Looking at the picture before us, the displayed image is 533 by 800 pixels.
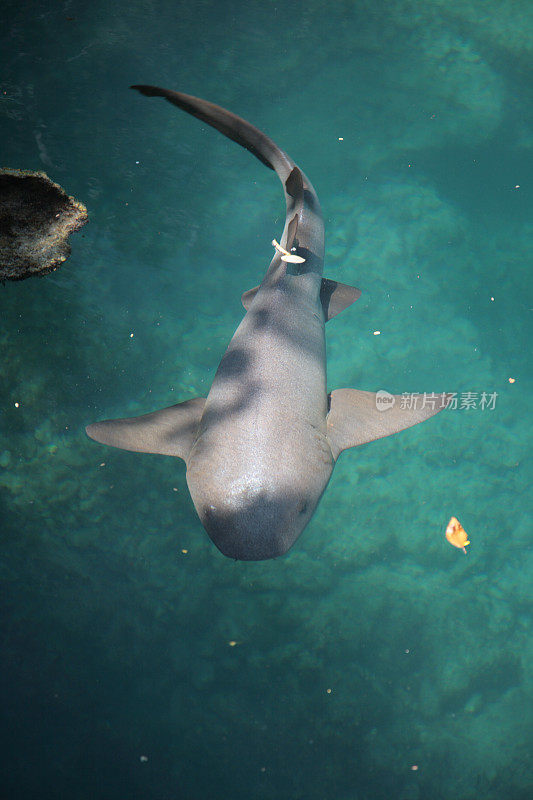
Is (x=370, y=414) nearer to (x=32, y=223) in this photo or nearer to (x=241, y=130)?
(x=241, y=130)

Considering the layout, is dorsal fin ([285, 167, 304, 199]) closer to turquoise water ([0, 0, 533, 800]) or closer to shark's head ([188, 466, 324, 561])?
turquoise water ([0, 0, 533, 800])

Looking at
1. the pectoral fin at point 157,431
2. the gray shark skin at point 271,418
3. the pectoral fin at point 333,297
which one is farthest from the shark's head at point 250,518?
the pectoral fin at point 333,297

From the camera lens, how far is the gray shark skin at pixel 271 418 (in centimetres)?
269

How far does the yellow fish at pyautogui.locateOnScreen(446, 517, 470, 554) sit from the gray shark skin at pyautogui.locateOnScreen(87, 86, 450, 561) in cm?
233

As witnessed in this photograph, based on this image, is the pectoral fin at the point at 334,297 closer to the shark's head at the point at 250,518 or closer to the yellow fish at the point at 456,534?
the shark's head at the point at 250,518

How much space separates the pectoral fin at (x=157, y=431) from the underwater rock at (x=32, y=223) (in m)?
2.40

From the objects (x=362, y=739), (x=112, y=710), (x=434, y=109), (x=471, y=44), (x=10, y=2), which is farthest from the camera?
(x=471, y=44)

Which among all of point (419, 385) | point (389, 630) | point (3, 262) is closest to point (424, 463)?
point (419, 385)

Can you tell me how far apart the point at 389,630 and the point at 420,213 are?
230 inches

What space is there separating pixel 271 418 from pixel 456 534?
3472 millimetres

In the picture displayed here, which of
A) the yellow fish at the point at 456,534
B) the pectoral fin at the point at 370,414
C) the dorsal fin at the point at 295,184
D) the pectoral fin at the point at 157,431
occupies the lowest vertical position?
the yellow fish at the point at 456,534

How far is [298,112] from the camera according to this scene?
716cm

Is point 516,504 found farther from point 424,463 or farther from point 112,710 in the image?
point 112,710

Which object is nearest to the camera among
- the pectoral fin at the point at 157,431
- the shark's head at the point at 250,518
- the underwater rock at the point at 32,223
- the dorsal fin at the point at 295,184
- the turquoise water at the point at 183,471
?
the shark's head at the point at 250,518
